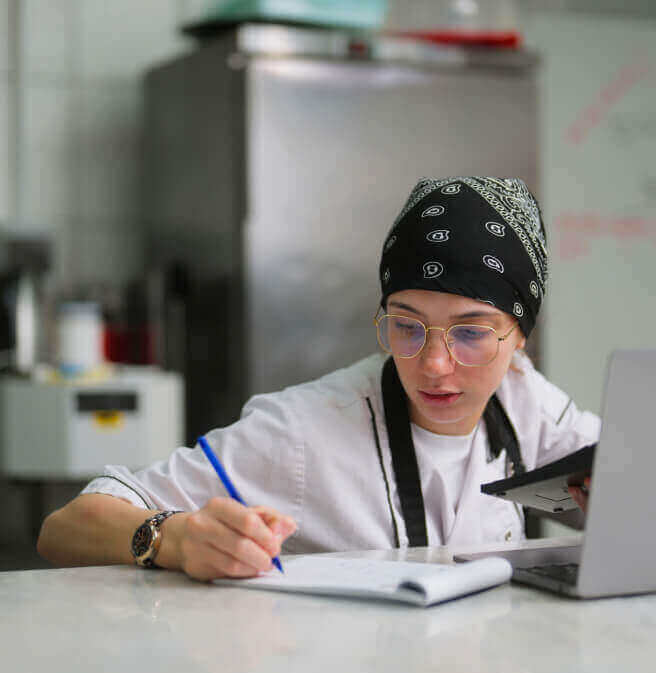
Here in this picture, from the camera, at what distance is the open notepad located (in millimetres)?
1047

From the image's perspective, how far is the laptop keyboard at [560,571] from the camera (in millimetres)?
1114

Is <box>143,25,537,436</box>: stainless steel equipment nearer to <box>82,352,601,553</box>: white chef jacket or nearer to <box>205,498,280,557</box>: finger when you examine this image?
<box>82,352,601,553</box>: white chef jacket

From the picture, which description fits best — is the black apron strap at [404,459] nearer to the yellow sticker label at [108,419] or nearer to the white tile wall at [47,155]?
the yellow sticker label at [108,419]

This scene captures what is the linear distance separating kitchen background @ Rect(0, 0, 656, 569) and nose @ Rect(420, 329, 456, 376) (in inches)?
62.5

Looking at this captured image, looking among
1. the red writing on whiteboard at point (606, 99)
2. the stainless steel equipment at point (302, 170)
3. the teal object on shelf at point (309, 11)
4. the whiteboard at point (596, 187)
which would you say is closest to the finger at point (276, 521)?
the stainless steel equipment at point (302, 170)

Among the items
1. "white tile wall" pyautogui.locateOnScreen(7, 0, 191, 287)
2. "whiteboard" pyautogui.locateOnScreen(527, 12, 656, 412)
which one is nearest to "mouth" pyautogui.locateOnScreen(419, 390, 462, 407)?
"white tile wall" pyautogui.locateOnScreen(7, 0, 191, 287)

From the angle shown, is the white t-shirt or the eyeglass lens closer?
the eyeglass lens

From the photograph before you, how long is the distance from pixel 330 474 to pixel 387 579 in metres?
0.38

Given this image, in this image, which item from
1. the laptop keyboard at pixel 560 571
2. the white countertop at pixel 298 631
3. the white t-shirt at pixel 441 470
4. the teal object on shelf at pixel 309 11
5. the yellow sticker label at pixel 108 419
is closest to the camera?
the white countertop at pixel 298 631

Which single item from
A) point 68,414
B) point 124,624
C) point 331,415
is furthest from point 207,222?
point 124,624

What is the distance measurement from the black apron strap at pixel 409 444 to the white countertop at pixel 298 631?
1.11 feet

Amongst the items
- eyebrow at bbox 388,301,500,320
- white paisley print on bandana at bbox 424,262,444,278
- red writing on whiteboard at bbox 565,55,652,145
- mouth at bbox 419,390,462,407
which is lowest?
mouth at bbox 419,390,462,407

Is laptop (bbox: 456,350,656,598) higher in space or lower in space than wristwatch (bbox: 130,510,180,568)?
higher

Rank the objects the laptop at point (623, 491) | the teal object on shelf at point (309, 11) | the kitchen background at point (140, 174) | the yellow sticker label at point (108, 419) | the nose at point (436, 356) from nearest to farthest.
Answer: the laptop at point (623, 491), the nose at point (436, 356), the yellow sticker label at point (108, 419), the teal object on shelf at point (309, 11), the kitchen background at point (140, 174)
